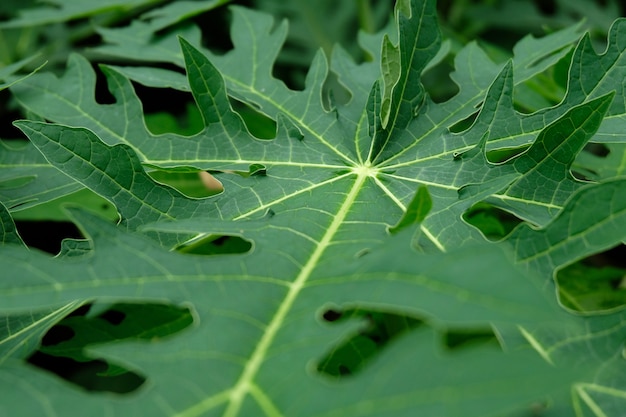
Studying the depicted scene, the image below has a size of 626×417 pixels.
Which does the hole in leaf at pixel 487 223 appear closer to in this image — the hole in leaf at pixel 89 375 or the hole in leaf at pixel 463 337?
the hole in leaf at pixel 463 337

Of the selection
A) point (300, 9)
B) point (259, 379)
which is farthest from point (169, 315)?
point (300, 9)

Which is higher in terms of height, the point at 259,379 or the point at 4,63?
the point at 4,63

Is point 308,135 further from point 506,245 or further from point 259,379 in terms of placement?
point 259,379

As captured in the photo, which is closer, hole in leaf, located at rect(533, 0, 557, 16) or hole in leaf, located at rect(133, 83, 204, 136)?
hole in leaf, located at rect(133, 83, 204, 136)

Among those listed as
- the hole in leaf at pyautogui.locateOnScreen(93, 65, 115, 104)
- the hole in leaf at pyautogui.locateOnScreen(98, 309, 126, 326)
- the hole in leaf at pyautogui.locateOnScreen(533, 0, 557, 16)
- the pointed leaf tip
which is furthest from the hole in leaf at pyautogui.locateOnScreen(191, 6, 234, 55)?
the pointed leaf tip

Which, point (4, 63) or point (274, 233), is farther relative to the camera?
point (4, 63)

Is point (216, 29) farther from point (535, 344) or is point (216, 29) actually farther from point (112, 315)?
point (535, 344)

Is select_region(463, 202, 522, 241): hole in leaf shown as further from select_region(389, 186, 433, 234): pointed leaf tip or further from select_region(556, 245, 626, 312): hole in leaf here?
select_region(389, 186, 433, 234): pointed leaf tip
